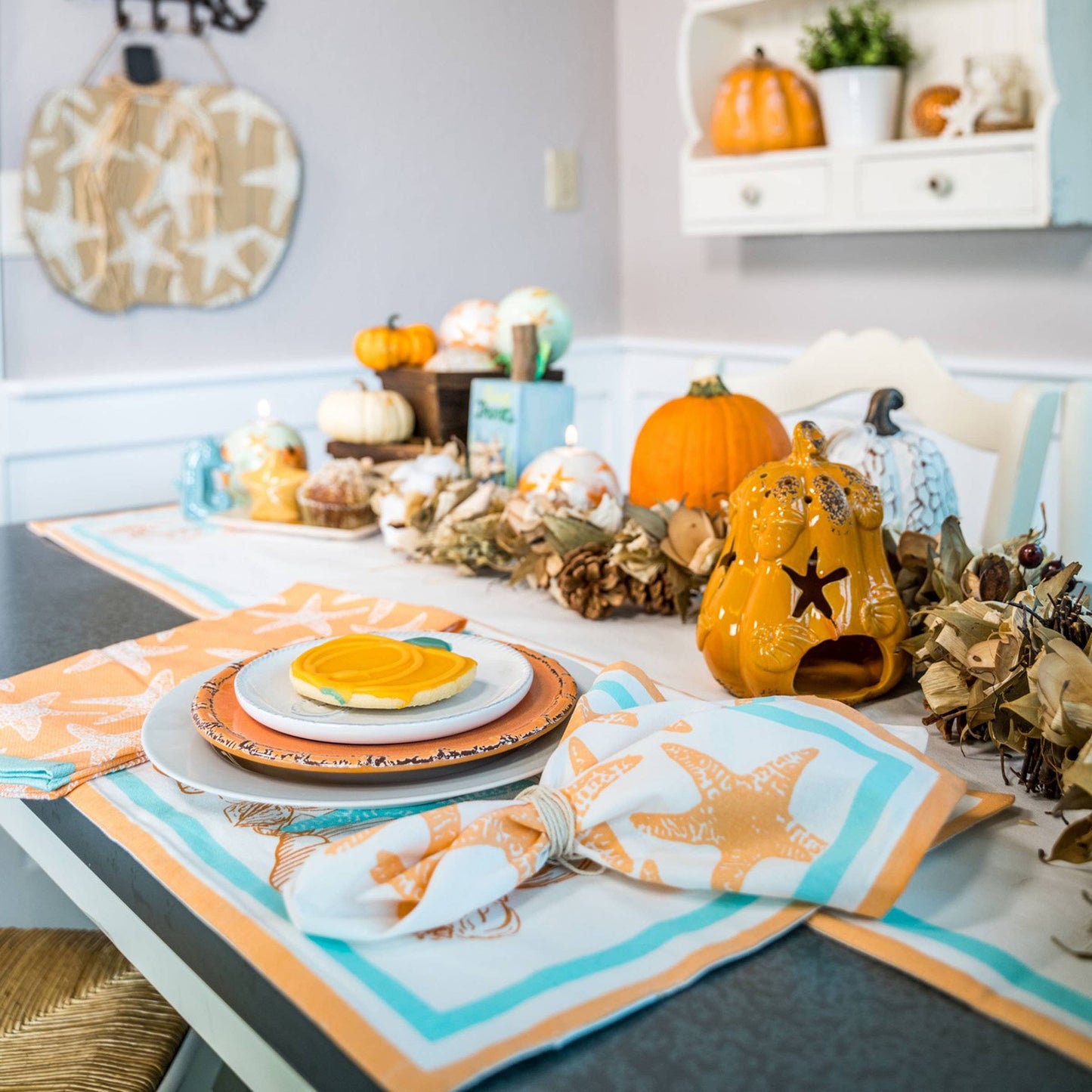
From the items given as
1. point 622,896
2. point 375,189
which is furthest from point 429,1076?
point 375,189

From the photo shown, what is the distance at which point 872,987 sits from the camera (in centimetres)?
46

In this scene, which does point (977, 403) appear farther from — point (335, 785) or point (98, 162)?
point (98, 162)

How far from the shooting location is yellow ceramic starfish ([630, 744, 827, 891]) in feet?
1.73

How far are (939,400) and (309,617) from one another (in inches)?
34.1

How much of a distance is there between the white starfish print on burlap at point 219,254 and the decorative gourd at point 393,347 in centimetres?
98

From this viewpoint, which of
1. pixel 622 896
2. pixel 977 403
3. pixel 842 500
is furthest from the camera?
pixel 977 403

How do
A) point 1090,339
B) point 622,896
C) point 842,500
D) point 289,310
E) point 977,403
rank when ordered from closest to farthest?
point 622,896, point 842,500, point 977,403, point 1090,339, point 289,310

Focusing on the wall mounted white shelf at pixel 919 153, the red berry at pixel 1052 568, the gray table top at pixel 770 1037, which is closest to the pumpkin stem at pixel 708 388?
the red berry at pixel 1052 568

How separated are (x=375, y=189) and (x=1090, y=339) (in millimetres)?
1503

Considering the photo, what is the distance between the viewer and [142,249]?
7.39 feet

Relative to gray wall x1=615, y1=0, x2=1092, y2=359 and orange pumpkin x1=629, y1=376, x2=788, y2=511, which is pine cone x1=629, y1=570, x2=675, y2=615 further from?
gray wall x1=615, y1=0, x2=1092, y2=359

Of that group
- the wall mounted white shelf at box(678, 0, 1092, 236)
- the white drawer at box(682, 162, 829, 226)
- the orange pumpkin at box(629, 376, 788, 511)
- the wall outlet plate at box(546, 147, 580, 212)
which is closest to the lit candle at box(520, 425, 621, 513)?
the orange pumpkin at box(629, 376, 788, 511)

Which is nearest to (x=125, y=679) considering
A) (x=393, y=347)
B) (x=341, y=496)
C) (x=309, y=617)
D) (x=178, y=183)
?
(x=309, y=617)

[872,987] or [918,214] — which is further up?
[918,214]
